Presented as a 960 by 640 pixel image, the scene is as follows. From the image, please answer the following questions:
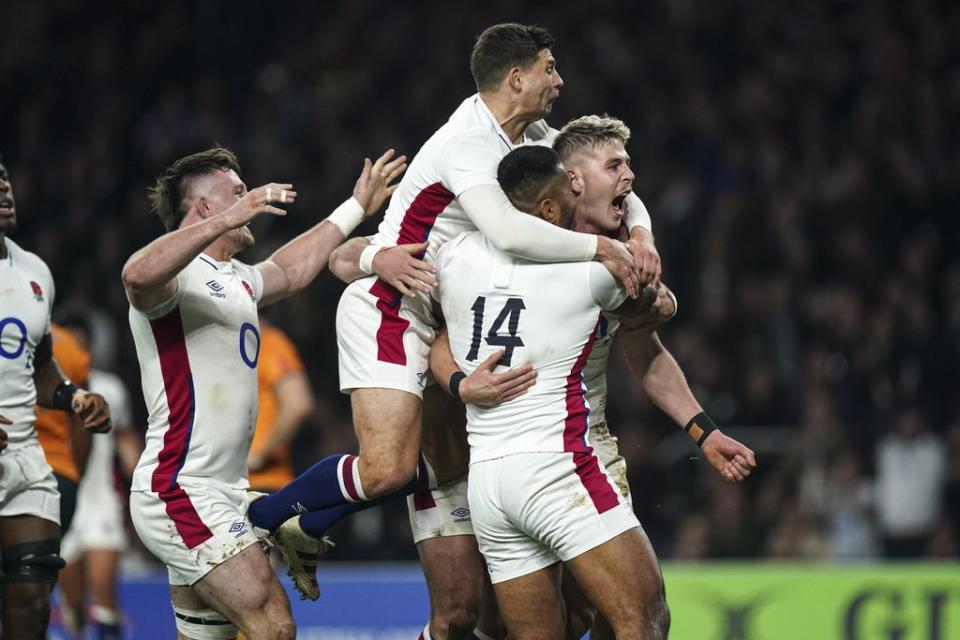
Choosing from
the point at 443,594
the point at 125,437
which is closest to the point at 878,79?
the point at 125,437

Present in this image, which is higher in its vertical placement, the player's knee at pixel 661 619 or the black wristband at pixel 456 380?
the black wristband at pixel 456 380

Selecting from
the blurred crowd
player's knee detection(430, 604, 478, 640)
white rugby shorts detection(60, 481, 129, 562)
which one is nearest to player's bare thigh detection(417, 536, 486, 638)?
player's knee detection(430, 604, 478, 640)

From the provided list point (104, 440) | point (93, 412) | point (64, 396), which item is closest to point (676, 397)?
point (93, 412)

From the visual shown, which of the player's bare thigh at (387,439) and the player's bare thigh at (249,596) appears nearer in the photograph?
the player's bare thigh at (249,596)

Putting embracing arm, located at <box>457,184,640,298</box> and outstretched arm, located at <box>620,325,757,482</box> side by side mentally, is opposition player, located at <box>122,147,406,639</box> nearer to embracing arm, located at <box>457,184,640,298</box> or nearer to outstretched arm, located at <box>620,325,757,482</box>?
embracing arm, located at <box>457,184,640,298</box>

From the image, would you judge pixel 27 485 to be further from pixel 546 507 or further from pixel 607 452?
pixel 607 452

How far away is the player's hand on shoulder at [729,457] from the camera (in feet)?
17.9

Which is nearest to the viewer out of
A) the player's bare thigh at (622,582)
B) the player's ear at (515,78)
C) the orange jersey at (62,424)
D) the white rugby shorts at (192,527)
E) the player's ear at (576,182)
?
the player's bare thigh at (622,582)

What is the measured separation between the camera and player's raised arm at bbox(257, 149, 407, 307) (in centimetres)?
591

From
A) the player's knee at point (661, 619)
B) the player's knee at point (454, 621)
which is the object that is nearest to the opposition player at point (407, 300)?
the player's knee at point (454, 621)

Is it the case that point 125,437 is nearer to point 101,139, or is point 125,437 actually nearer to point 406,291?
point 406,291

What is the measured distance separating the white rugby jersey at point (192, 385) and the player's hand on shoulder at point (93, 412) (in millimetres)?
398

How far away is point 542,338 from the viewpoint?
16.3 ft

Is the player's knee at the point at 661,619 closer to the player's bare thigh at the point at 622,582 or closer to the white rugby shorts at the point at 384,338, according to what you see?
the player's bare thigh at the point at 622,582
